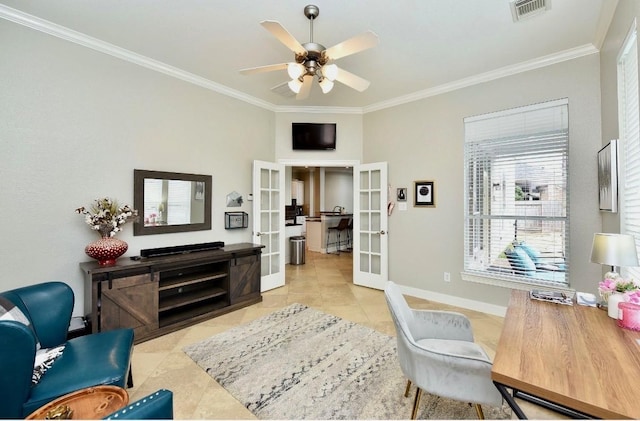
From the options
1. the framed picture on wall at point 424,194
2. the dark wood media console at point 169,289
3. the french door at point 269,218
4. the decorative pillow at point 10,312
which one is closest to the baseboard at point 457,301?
the framed picture on wall at point 424,194

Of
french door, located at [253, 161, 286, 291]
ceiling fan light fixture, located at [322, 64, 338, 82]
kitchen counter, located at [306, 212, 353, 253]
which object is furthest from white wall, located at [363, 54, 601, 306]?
kitchen counter, located at [306, 212, 353, 253]

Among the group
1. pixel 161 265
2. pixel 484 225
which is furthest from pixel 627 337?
pixel 161 265

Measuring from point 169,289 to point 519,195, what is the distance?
432cm

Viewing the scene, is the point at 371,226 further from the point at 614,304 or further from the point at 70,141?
the point at 70,141

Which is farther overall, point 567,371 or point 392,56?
point 392,56

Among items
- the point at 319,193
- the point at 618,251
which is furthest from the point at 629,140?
the point at 319,193

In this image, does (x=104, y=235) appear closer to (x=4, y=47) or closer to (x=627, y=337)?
(x=4, y=47)

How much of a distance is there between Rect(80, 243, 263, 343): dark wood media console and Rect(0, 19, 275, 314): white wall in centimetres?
41

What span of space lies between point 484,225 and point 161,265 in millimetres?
3920

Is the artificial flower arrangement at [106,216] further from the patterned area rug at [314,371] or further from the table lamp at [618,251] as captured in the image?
the table lamp at [618,251]

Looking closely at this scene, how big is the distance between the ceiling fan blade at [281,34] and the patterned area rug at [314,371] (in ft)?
8.68

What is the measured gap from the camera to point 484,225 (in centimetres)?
357

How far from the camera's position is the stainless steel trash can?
6301 millimetres

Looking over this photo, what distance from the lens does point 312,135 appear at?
467 cm
